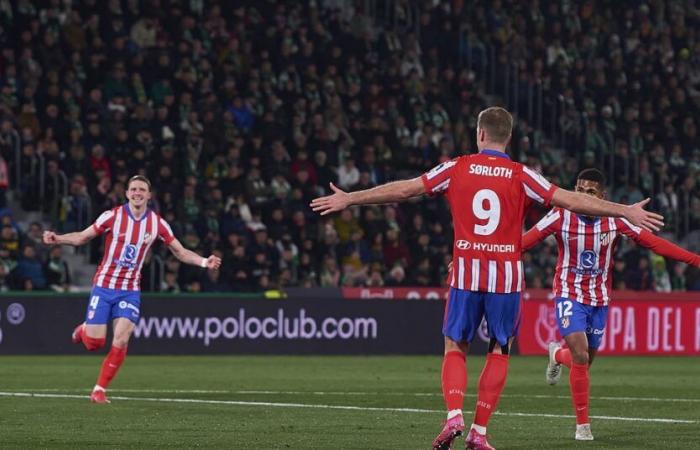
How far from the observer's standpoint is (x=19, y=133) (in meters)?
26.9

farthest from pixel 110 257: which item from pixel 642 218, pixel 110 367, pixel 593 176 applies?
pixel 642 218

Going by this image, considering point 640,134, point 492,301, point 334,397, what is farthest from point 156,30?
point 492,301

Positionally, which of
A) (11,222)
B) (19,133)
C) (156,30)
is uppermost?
(156,30)

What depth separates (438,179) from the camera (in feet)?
33.9

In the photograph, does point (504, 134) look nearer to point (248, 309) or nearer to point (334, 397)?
point (334, 397)

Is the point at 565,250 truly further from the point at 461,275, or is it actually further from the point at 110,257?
the point at 110,257

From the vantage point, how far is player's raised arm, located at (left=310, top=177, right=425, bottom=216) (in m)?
9.97

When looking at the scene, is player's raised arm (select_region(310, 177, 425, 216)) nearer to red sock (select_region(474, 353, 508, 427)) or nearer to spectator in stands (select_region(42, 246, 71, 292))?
red sock (select_region(474, 353, 508, 427))

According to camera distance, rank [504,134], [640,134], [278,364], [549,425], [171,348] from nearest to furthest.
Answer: [504,134], [549,425], [278,364], [171,348], [640,134]

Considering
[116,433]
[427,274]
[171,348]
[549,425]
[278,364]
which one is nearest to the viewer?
[116,433]

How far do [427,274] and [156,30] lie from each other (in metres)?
7.12

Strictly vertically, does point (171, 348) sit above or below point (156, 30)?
below

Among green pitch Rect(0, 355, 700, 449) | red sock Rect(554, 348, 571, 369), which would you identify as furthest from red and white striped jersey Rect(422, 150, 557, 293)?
red sock Rect(554, 348, 571, 369)

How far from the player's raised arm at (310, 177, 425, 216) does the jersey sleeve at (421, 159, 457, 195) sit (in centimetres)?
5
